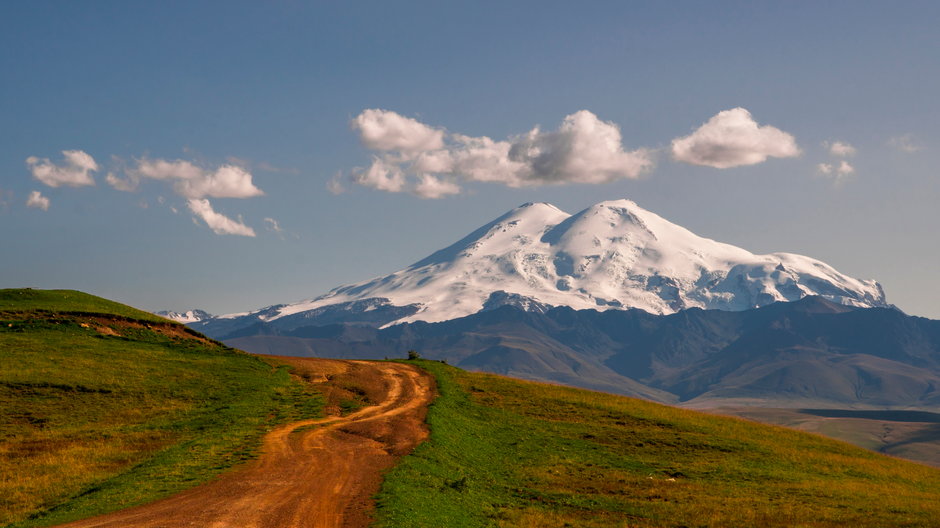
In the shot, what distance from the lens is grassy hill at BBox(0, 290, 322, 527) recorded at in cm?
4291

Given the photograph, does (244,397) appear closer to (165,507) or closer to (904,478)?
(165,507)

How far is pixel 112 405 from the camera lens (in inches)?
2381

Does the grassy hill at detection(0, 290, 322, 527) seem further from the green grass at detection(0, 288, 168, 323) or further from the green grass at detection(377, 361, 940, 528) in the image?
the green grass at detection(377, 361, 940, 528)

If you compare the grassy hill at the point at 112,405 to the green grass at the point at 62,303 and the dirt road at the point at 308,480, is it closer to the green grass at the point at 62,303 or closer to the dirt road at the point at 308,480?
the green grass at the point at 62,303

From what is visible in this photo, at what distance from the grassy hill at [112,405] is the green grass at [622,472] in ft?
42.8

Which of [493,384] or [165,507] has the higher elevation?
[493,384]

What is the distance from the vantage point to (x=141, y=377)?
67.0 metres

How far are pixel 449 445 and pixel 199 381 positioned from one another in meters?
27.2

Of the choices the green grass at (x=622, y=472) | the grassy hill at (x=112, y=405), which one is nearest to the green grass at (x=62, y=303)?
the grassy hill at (x=112, y=405)

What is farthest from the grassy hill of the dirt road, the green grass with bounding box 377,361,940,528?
the green grass with bounding box 377,361,940,528

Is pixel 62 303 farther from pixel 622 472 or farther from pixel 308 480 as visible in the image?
pixel 622 472

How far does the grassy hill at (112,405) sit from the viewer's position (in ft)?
141

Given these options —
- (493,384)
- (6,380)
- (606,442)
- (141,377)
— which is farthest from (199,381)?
(606,442)

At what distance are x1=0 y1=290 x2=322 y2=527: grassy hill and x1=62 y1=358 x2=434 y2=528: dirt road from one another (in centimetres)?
213
